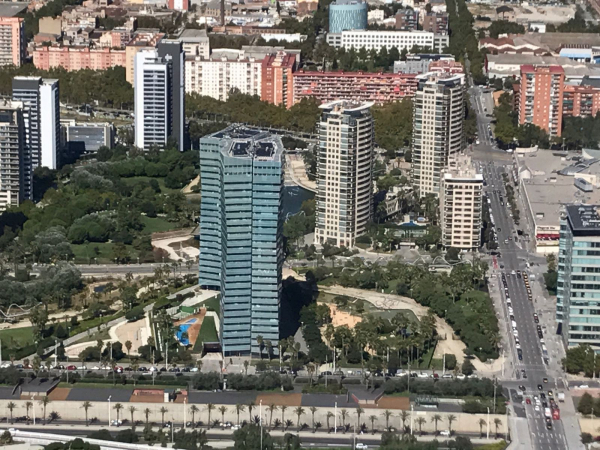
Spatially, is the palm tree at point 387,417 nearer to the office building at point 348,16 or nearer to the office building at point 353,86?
the office building at point 353,86

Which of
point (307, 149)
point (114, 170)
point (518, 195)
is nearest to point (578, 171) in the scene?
point (518, 195)

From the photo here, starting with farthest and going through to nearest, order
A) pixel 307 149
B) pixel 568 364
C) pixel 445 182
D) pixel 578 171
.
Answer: pixel 307 149 < pixel 578 171 < pixel 445 182 < pixel 568 364

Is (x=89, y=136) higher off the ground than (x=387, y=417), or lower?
higher

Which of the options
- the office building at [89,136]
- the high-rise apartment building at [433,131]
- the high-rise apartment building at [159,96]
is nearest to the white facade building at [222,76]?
the high-rise apartment building at [159,96]

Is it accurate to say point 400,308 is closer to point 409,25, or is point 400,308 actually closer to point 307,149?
point 307,149

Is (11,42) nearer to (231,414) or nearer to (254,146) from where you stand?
(254,146)

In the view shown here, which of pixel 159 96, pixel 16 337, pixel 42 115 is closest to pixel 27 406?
pixel 16 337
